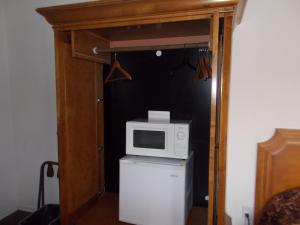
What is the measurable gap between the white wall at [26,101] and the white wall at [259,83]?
1598 mm

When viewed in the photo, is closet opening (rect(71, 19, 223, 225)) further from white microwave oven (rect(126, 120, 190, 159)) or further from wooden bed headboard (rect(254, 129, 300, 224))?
wooden bed headboard (rect(254, 129, 300, 224))

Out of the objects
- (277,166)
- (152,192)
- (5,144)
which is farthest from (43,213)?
(277,166)

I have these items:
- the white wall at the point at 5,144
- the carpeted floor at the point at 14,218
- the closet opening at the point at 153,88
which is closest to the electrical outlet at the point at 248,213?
the closet opening at the point at 153,88

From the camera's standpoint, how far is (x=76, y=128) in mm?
1714

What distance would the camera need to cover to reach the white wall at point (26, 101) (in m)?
2.20

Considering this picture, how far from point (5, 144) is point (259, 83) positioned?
233 cm

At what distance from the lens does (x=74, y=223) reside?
1.68 meters

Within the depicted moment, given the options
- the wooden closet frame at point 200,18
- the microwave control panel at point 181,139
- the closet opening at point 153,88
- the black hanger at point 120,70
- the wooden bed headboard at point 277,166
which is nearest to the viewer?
the wooden closet frame at point 200,18

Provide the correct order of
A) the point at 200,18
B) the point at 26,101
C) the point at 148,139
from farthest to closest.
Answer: the point at 26,101 → the point at 148,139 → the point at 200,18

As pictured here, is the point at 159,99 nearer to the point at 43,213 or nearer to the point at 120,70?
the point at 120,70

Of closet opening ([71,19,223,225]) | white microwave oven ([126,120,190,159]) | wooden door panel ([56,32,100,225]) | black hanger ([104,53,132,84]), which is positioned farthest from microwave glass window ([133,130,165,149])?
black hanger ([104,53,132,84])

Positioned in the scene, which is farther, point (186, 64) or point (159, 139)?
point (186, 64)

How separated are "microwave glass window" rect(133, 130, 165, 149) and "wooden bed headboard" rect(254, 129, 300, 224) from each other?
668mm

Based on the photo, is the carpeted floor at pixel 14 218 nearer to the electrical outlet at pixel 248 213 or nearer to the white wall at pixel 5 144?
the white wall at pixel 5 144
